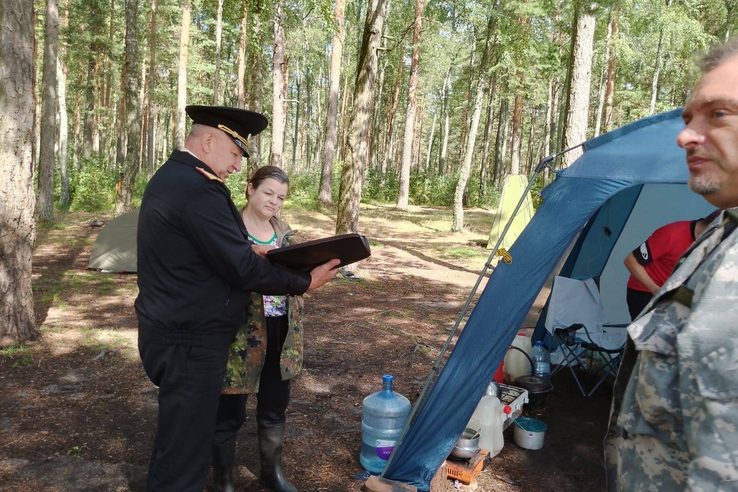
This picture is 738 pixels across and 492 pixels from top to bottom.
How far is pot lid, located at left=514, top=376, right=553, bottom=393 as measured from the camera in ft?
14.3

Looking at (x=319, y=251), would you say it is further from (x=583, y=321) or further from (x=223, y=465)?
(x=583, y=321)

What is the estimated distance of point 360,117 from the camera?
8594 mm

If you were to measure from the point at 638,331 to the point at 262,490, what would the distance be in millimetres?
2580

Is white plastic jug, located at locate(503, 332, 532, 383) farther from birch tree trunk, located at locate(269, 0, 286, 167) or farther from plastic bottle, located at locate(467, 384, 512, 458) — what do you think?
birch tree trunk, located at locate(269, 0, 286, 167)

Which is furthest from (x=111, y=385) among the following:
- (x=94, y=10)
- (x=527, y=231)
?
(x=94, y=10)

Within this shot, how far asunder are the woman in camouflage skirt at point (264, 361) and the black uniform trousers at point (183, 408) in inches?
11.5

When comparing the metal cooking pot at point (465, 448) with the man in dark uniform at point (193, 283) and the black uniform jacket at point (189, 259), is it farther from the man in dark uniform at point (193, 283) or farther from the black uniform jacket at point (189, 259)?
the black uniform jacket at point (189, 259)

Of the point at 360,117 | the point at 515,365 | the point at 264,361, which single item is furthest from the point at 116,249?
the point at 264,361

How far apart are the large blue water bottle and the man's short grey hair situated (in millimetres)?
2554

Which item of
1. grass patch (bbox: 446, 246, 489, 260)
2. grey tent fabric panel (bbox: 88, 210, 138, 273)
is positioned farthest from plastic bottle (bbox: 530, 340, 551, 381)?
grass patch (bbox: 446, 246, 489, 260)

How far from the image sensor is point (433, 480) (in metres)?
3.20

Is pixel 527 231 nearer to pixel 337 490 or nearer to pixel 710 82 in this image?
pixel 337 490

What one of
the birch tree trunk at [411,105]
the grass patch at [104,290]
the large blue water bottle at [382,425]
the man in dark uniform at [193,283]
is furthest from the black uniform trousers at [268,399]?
the birch tree trunk at [411,105]

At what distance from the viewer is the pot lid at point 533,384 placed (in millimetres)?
4371
